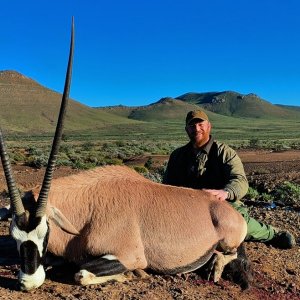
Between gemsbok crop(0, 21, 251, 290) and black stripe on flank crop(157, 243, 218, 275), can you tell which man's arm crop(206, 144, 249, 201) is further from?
black stripe on flank crop(157, 243, 218, 275)

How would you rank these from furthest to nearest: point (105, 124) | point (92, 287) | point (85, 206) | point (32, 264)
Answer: point (105, 124) < point (85, 206) < point (92, 287) < point (32, 264)

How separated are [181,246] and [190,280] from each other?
0.41 m

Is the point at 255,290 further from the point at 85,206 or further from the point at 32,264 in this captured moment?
the point at 32,264

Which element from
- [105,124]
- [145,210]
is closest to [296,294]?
[145,210]

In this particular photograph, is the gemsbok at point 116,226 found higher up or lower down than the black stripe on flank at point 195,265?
higher up

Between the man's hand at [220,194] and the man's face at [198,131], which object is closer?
the man's hand at [220,194]

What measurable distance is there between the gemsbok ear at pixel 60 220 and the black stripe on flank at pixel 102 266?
→ 393mm

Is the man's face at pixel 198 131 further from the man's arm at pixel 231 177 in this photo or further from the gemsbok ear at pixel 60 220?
the gemsbok ear at pixel 60 220

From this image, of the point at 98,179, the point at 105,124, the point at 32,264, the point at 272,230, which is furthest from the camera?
the point at 105,124

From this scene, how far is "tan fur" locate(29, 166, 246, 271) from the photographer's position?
5.39 m

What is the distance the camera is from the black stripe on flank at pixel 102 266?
5172mm

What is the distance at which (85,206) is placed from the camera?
5.59m

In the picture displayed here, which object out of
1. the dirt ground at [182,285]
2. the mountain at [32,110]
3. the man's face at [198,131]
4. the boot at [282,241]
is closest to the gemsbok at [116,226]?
the dirt ground at [182,285]

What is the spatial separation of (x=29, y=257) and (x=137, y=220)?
1.37m
